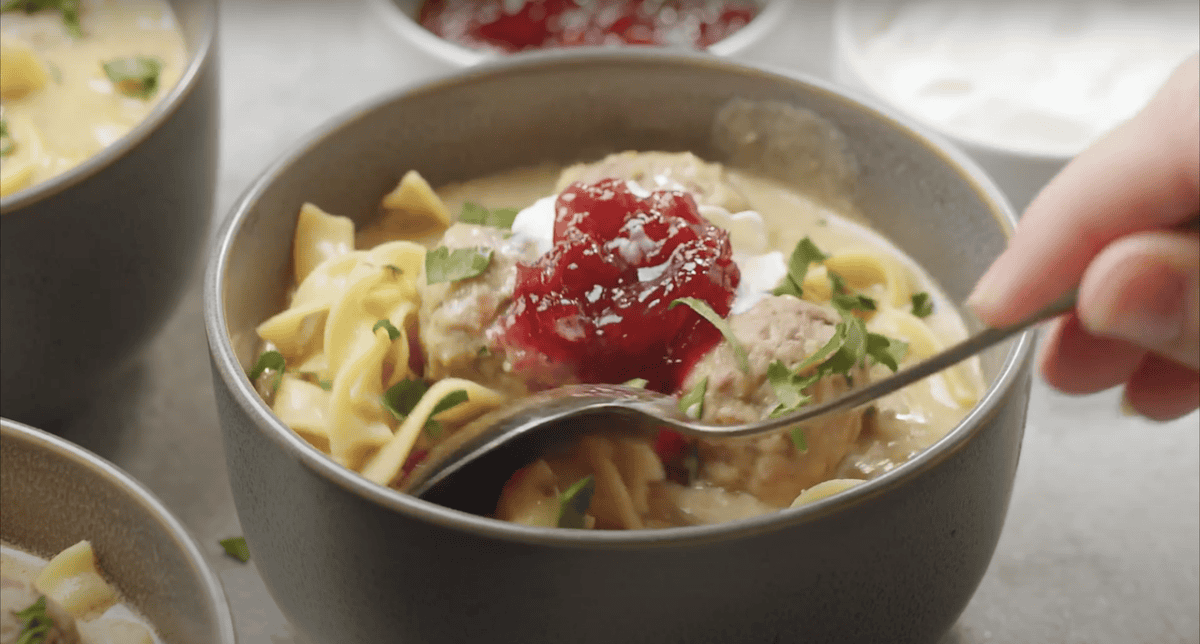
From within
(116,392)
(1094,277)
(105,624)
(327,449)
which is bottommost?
(116,392)

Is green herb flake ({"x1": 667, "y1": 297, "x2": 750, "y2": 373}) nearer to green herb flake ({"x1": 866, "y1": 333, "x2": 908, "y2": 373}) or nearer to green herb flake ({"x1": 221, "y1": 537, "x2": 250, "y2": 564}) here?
green herb flake ({"x1": 866, "y1": 333, "x2": 908, "y2": 373})

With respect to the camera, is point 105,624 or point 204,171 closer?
point 105,624

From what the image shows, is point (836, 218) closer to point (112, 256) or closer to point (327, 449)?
point (327, 449)

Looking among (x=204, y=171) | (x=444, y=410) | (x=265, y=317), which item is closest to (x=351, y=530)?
(x=444, y=410)

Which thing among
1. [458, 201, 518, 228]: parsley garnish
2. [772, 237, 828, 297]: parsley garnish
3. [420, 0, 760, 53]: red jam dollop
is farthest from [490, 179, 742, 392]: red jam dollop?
[420, 0, 760, 53]: red jam dollop

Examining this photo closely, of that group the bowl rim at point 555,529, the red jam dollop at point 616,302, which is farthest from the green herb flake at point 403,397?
the bowl rim at point 555,529

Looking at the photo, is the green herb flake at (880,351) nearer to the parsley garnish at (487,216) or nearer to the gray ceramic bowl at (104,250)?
the parsley garnish at (487,216)

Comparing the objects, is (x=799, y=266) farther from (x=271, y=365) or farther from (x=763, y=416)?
(x=271, y=365)

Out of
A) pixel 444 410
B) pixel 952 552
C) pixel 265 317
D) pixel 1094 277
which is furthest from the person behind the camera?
pixel 265 317
